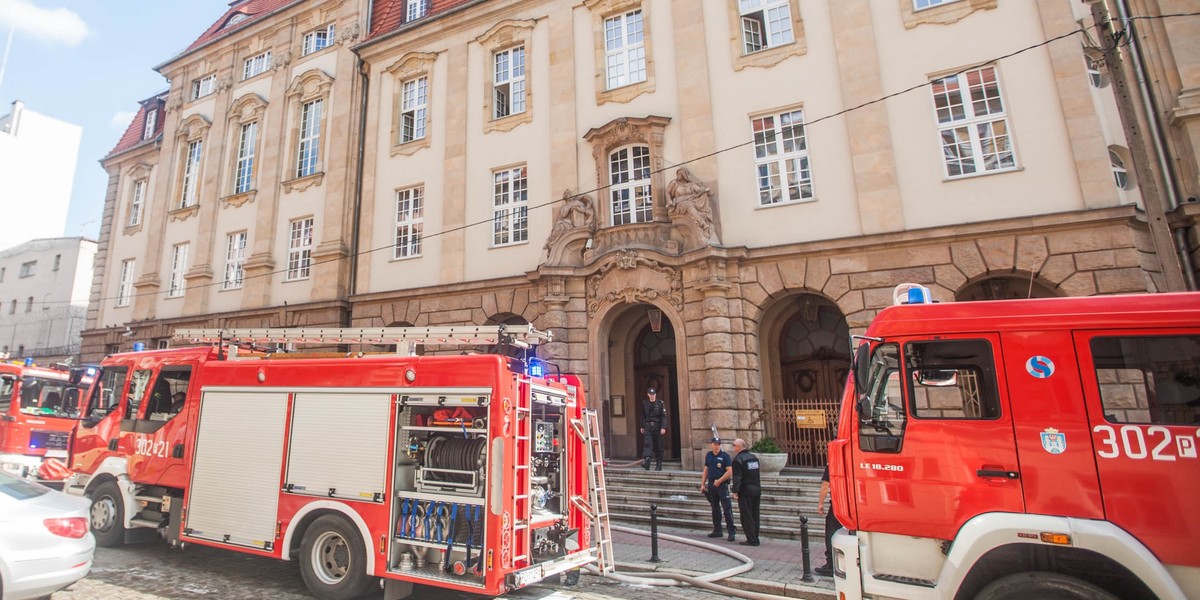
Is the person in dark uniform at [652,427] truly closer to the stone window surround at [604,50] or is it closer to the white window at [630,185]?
the white window at [630,185]

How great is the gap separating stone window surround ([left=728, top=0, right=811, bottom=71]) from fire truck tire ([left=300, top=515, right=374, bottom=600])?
13850 mm

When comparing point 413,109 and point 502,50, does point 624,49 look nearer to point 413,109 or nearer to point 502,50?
point 502,50

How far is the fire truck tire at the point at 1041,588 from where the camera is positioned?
418 cm

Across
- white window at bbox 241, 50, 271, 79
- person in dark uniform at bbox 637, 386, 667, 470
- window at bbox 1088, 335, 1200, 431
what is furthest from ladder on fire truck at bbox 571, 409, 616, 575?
white window at bbox 241, 50, 271, 79

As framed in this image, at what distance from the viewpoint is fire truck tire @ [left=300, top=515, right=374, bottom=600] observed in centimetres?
675

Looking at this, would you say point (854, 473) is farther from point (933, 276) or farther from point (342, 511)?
point (933, 276)

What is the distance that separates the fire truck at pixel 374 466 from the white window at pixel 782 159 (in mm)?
8988

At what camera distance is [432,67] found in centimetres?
2039

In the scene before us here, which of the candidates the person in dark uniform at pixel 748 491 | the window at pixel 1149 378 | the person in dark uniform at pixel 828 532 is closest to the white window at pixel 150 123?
the person in dark uniform at pixel 748 491

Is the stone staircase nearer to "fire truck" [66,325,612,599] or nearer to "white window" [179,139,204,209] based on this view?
"fire truck" [66,325,612,599]

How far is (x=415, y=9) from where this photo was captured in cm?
2203

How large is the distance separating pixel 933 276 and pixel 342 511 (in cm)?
1203

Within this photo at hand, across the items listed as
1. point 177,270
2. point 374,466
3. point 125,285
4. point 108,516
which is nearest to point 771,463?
point 374,466

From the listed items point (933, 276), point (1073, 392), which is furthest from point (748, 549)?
point (933, 276)
